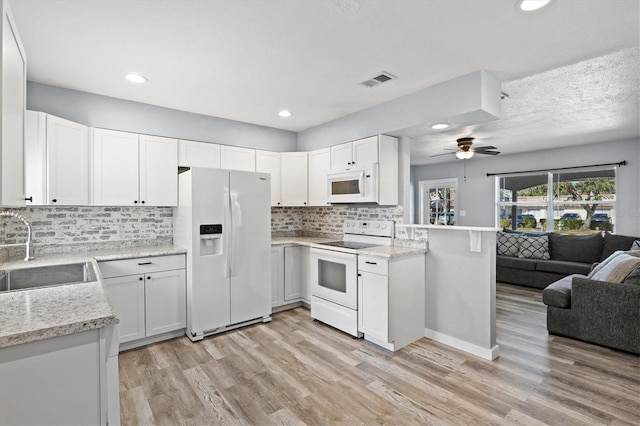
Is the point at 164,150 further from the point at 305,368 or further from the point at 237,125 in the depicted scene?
the point at 305,368

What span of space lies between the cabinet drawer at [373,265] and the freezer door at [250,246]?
1179mm

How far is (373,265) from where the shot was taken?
10.2ft

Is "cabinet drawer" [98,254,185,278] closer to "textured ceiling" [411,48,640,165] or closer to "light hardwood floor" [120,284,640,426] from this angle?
"light hardwood floor" [120,284,640,426]

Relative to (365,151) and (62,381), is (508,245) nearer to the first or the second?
(365,151)

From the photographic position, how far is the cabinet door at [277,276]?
4.04 metres

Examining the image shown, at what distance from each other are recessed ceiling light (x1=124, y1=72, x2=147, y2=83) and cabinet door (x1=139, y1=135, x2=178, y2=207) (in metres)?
0.69

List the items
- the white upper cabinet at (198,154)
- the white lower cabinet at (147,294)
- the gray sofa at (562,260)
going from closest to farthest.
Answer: the white lower cabinet at (147,294) < the white upper cabinet at (198,154) < the gray sofa at (562,260)

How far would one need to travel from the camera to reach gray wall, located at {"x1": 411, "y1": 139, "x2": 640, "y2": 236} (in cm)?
527

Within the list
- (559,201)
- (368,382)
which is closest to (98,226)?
(368,382)

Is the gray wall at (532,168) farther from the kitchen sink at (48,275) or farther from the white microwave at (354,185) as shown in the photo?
the kitchen sink at (48,275)

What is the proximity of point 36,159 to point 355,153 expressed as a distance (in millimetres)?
3049

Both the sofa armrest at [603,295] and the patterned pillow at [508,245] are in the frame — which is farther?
the patterned pillow at [508,245]

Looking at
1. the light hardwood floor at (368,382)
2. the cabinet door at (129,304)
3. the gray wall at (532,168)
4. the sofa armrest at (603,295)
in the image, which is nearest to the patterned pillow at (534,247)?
the gray wall at (532,168)

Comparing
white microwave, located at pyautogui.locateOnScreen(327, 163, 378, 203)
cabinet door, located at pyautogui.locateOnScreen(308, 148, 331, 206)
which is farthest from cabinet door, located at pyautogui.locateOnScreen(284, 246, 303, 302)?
white microwave, located at pyautogui.locateOnScreen(327, 163, 378, 203)
